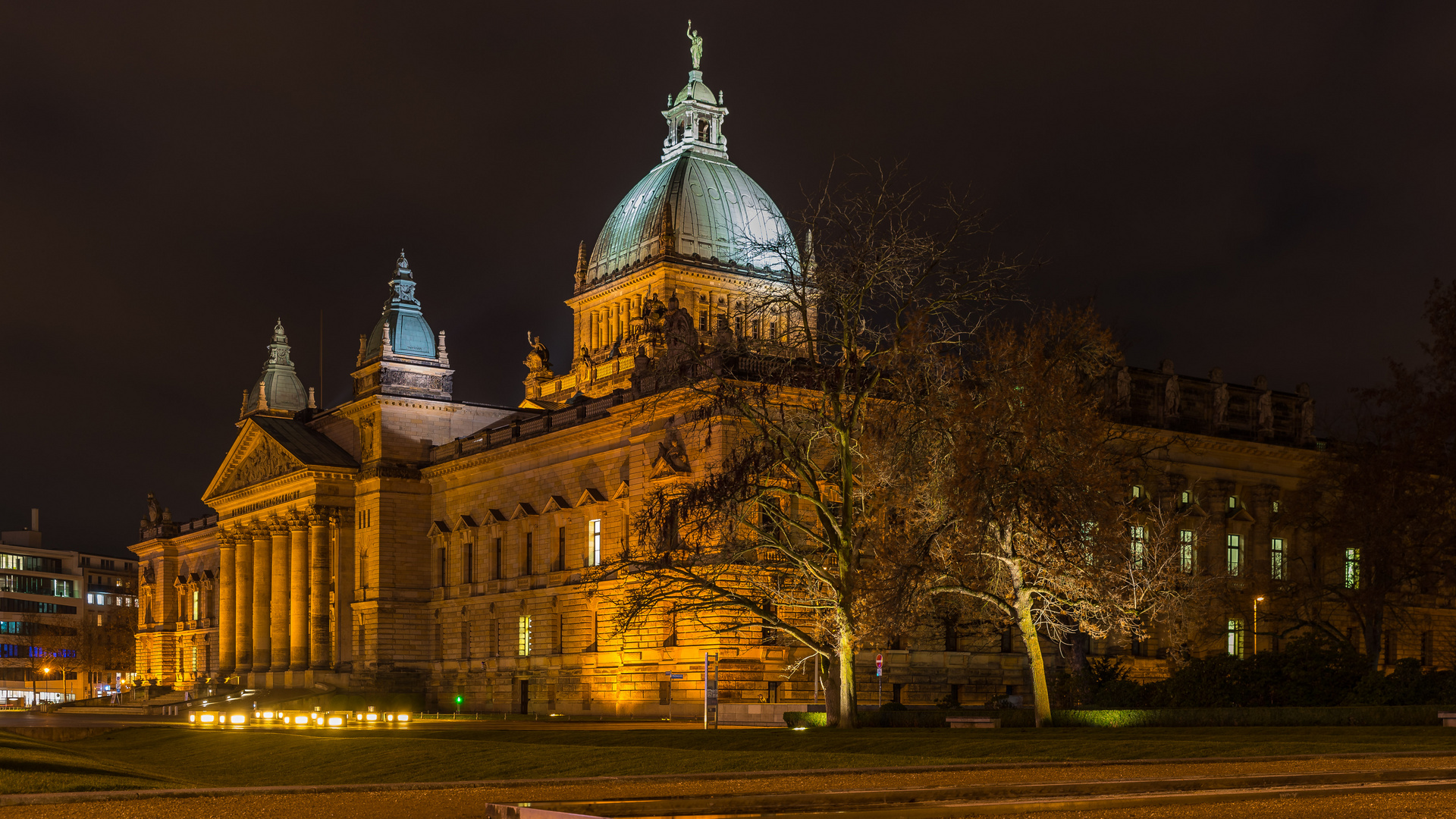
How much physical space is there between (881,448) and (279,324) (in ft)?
301

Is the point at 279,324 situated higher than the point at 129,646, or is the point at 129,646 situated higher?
the point at 279,324

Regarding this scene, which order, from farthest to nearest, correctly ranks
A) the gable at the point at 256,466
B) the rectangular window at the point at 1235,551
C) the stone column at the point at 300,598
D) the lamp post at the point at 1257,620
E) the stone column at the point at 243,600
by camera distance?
the stone column at the point at 243,600 → the gable at the point at 256,466 → the stone column at the point at 300,598 → the rectangular window at the point at 1235,551 → the lamp post at the point at 1257,620

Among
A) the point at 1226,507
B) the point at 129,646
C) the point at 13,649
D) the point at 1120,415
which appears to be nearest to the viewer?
the point at 1120,415

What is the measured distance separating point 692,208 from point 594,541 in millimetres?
32655

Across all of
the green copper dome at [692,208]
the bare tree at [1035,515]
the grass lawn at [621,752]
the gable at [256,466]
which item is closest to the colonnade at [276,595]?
the gable at [256,466]

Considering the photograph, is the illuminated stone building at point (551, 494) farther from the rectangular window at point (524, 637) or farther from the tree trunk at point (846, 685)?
the tree trunk at point (846, 685)

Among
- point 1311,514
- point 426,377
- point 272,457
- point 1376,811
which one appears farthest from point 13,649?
point 1376,811

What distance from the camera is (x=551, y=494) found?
88562 mm

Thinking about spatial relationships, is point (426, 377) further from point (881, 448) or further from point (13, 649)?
point (13, 649)

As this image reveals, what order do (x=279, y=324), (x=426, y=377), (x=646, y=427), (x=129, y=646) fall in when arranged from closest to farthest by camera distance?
(x=646, y=427) → (x=426, y=377) → (x=279, y=324) → (x=129, y=646)

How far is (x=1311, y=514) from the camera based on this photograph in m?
88.2

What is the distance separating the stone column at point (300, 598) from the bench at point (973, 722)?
211 feet

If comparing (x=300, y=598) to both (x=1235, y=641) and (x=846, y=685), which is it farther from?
(x=846, y=685)

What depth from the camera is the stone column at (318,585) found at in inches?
4094
